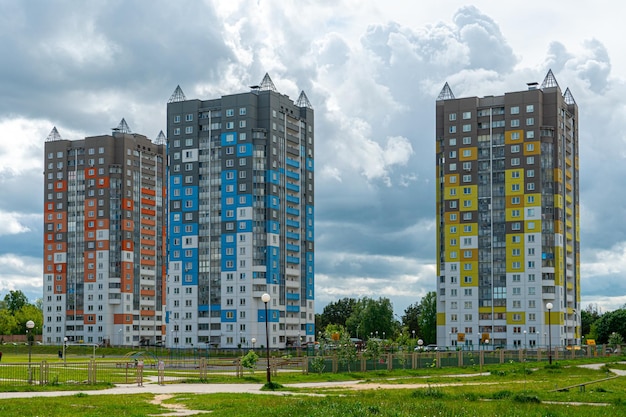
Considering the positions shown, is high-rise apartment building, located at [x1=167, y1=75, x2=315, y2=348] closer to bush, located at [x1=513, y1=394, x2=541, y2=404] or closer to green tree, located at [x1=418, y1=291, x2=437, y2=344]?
green tree, located at [x1=418, y1=291, x2=437, y2=344]

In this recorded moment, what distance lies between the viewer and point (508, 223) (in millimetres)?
141375

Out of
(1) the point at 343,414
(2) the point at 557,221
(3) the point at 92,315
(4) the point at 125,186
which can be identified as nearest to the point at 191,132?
(4) the point at 125,186

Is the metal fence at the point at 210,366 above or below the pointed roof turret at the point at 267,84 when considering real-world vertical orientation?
below

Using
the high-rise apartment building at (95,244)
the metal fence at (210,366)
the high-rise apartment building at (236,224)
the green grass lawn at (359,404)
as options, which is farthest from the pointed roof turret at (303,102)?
the green grass lawn at (359,404)

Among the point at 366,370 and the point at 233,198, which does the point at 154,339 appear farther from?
the point at 366,370

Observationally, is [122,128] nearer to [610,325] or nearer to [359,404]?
[610,325]

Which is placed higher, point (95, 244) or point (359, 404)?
point (95, 244)

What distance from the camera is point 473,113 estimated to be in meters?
145

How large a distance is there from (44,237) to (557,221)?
386 feet

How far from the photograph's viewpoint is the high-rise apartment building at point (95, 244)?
7259 inches

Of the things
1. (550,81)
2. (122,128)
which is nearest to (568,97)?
(550,81)

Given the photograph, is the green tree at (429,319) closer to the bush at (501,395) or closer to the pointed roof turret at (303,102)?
the pointed roof turret at (303,102)

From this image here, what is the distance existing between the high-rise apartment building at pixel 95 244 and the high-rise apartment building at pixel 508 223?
252ft

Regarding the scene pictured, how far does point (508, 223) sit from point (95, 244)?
94.9 metres
